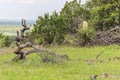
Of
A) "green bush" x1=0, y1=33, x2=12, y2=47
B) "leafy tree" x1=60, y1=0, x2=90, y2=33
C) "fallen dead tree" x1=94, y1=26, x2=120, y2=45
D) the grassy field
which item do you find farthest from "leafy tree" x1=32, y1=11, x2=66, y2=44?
the grassy field

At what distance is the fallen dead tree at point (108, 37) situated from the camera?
85.0ft

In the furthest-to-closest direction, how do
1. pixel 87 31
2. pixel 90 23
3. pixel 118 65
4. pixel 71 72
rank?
pixel 90 23
pixel 87 31
pixel 118 65
pixel 71 72

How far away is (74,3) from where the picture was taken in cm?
3005

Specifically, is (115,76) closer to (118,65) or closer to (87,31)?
(118,65)

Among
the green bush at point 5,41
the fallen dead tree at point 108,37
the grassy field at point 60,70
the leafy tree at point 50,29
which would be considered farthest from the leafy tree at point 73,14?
the grassy field at point 60,70

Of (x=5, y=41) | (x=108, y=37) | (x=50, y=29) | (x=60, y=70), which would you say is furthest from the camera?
(x=5, y=41)

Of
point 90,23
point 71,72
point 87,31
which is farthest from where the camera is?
point 90,23

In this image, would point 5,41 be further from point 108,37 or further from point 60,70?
point 60,70

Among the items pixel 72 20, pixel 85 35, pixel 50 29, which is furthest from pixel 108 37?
pixel 50 29

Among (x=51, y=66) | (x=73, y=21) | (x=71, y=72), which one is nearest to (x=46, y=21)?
(x=73, y=21)

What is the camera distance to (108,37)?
26359 mm

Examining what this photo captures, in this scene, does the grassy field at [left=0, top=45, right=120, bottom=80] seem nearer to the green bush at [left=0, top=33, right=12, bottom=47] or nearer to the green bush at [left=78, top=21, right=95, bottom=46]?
the green bush at [left=78, top=21, right=95, bottom=46]

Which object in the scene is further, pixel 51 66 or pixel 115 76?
pixel 51 66

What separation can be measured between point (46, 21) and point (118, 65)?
13.6 m
